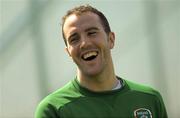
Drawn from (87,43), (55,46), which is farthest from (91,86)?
(55,46)

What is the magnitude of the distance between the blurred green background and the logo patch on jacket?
4.57 ft

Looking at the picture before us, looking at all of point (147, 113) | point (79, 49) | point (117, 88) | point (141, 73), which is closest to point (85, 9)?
point (79, 49)

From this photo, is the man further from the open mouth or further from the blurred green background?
the blurred green background

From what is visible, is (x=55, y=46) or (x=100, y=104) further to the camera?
(x=55, y=46)

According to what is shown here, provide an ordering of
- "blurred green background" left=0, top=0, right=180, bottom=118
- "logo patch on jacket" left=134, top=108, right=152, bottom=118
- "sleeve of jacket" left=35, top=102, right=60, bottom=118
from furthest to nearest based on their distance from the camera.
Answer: "blurred green background" left=0, top=0, right=180, bottom=118 → "logo patch on jacket" left=134, top=108, right=152, bottom=118 → "sleeve of jacket" left=35, top=102, right=60, bottom=118

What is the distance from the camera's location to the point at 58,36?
2914 mm

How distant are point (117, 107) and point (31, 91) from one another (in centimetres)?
145

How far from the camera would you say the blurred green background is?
9.50 ft

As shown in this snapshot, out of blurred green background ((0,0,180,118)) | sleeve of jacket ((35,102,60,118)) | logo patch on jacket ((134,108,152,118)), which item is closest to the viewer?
sleeve of jacket ((35,102,60,118))

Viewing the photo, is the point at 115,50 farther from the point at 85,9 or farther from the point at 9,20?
the point at 85,9

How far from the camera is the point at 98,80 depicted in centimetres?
156

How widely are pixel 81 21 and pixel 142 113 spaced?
349 mm

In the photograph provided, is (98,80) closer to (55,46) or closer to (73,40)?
(73,40)

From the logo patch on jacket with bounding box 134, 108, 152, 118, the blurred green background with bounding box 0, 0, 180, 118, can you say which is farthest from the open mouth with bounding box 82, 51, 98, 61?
the blurred green background with bounding box 0, 0, 180, 118
